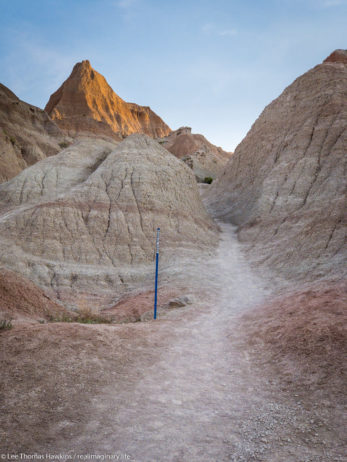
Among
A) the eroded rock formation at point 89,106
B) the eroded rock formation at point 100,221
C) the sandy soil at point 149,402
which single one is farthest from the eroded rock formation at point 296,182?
the eroded rock formation at point 89,106

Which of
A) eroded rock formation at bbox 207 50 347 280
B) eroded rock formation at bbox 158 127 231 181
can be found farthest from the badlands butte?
eroded rock formation at bbox 158 127 231 181

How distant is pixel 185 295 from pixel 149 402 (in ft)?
27.2

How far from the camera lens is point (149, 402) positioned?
5.33 metres

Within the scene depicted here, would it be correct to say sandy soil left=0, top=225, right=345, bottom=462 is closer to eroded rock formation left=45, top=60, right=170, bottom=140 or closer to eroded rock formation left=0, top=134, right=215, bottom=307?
eroded rock formation left=0, top=134, right=215, bottom=307

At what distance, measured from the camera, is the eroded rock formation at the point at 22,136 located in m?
41.4

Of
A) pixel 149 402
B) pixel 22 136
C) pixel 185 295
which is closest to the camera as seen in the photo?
pixel 149 402

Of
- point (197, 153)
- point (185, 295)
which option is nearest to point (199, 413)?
point (185, 295)

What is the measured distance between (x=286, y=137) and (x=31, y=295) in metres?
26.6

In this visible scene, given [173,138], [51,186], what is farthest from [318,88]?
[173,138]

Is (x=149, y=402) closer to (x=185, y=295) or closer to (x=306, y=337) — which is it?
(x=306, y=337)

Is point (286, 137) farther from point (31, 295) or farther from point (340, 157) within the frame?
point (31, 295)

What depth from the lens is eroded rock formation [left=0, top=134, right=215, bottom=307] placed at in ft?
56.5

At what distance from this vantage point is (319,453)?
387 cm

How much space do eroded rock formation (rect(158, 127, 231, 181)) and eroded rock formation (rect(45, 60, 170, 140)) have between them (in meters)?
17.5
